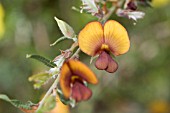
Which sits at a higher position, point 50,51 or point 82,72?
point 82,72

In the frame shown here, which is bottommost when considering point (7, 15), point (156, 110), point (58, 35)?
point (156, 110)

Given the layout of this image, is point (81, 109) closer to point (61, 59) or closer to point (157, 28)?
point (157, 28)

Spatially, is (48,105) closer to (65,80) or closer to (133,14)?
(65,80)

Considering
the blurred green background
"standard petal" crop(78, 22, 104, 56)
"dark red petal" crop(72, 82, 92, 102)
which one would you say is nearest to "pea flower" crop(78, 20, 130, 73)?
"standard petal" crop(78, 22, 104, 56)

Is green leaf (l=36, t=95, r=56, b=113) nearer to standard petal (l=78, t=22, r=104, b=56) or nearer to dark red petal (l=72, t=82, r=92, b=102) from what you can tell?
dark red petal (l=72, t=82, r=92, b=102)

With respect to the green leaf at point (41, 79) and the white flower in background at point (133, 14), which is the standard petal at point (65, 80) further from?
the white flower in background at point (133, 14)

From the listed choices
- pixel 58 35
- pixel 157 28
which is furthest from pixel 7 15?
pixel 157 28
